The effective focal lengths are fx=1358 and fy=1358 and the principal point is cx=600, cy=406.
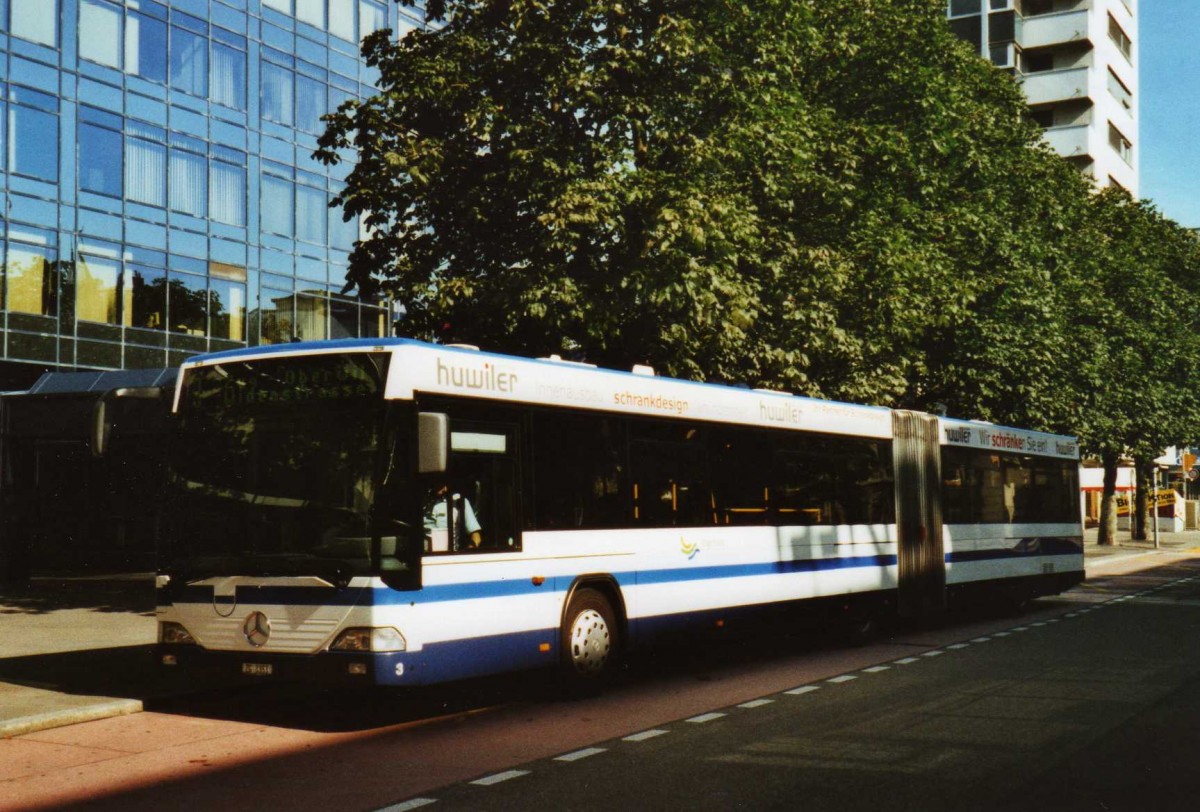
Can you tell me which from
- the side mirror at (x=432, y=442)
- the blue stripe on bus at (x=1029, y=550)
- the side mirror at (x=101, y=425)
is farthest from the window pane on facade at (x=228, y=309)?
the side mirror at (x=432, y=442)

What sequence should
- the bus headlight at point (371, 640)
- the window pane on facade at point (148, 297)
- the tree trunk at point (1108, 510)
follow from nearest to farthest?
1. the bus headlight at point (371, 640)
2. the window pane on facade at point (148, 297)
3. the tree trunk at point (1108, 510)

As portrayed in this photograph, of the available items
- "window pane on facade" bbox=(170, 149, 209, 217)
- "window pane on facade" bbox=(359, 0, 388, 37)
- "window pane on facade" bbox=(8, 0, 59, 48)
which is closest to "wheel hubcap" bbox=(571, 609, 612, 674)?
"window pane on facade" bbox=(8, 0, 59, 48)

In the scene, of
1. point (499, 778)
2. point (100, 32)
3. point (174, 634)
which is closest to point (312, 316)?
point (100, 32)

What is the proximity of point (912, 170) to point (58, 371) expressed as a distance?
20.2 meters

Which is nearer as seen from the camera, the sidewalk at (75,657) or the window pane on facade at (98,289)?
the sidewalk at (75,657)

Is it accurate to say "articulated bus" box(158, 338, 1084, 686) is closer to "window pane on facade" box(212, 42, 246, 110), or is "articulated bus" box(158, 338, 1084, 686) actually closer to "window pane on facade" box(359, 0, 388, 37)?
"window pane on facade" box(212, 42, 246, 110)

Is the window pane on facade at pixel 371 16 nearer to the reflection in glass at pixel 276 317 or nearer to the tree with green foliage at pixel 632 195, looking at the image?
the reflection in glass at pixel 276 317

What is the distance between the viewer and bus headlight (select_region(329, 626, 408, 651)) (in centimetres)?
980

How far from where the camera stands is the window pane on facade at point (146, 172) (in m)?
34.1

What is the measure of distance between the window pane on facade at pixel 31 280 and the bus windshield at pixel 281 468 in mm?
22785

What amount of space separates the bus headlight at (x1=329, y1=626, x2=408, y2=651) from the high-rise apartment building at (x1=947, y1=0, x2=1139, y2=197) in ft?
213

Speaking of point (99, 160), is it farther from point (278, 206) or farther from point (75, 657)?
point (75, 657)

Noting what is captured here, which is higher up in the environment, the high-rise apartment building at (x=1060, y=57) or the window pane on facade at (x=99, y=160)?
the high-rise apartment building at (x=1060, y=57)

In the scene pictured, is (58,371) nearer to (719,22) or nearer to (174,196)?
(174,196)
